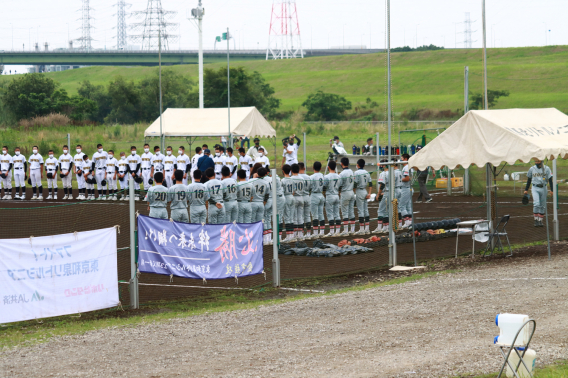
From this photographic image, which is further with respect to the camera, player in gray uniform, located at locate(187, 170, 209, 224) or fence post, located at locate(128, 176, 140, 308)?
player in gray uniform, located at locate(187, 170, 209, 224)

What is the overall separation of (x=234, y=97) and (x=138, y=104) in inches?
566

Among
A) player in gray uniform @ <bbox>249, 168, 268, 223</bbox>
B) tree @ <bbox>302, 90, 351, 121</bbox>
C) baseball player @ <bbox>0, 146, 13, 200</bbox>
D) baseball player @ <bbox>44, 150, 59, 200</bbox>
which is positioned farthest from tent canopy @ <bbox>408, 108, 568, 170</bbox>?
tree @ <bbox>302, 90, 351, 121</bbox>

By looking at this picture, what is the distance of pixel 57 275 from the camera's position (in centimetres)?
1022

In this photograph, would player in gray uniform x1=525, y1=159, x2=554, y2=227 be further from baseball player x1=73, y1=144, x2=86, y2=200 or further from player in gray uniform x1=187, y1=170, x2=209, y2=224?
baseball player x1=73, y1=144, x2=86, y2=200

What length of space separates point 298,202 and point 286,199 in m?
0.36

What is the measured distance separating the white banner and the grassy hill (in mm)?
45825

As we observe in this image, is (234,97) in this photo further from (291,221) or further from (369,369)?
(369,369)

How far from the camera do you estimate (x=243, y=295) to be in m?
12.2

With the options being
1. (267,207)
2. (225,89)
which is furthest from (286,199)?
(225,89)

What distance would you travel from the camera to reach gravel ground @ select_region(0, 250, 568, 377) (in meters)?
7.59

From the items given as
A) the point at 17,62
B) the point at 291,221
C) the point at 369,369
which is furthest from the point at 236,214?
the point at 17,62

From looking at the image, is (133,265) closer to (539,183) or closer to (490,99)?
(539,183)

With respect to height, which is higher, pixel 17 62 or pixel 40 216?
pixel 17 62

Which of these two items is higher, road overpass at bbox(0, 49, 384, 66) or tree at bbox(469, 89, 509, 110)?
road overpass at bbox(0, 49, 384, 66)
